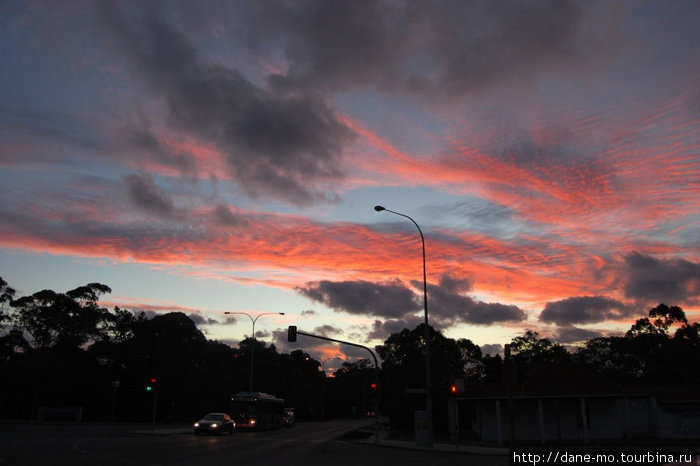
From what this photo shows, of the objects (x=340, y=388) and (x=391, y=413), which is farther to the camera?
(x=340, y=388)

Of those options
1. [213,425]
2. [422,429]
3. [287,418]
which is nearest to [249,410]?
[213,425]

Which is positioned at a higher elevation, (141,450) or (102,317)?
(102,317)

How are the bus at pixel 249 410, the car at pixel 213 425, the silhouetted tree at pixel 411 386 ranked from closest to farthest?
the car at pixel 213 425, the bus at pixel 249 410, the silhouetted tree at pixel 411 386

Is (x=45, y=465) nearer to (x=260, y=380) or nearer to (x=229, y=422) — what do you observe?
(x=229, y=422)

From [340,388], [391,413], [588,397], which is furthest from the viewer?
[340,388]

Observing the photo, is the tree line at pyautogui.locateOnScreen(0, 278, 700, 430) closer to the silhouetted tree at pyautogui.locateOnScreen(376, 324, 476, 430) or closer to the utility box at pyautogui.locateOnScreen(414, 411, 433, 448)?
the silhouetted tree at pyautogui.locateOnScreen(376, 324, 476, 430)

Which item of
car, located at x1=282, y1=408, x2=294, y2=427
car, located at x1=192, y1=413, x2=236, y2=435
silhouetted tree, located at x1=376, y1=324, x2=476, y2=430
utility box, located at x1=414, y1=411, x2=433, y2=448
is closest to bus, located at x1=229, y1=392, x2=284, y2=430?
car, located at x1=192, y1=413, x2=236, y2=435

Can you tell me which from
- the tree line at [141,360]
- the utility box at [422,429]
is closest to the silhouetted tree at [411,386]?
the tree line at [141,360]

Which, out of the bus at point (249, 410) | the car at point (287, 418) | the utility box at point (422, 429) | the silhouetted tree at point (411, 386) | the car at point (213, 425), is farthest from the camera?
the car at point (287, 418)

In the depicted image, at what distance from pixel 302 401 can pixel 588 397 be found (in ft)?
287

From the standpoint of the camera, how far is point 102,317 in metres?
80.8

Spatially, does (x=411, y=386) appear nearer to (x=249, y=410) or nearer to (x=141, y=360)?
Answer: (x=249, y=410)

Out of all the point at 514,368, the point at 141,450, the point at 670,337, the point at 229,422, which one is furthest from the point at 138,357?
the point at 670,337

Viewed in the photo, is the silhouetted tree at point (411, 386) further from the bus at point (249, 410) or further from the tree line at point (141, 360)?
the bus at point (249, 410)
